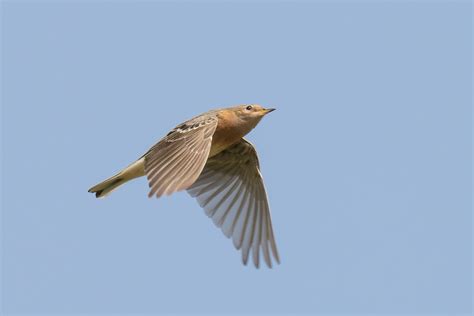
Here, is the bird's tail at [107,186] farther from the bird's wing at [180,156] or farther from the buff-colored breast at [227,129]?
the buff-colored breast at [227,129]

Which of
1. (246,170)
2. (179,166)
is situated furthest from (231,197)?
(179,166)

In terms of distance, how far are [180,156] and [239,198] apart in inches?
122

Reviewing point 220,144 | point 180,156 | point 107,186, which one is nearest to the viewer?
point 180,156

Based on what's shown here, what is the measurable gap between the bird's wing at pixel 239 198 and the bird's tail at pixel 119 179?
136cm

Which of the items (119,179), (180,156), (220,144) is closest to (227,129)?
(220,144)

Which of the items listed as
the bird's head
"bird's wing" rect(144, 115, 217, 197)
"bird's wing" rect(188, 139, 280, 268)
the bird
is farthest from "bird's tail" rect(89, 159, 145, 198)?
the bird's head

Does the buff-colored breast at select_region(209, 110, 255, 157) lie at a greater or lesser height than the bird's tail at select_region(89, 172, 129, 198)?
greater

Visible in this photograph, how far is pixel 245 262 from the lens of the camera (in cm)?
1447

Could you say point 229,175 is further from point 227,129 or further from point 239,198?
point 227,129

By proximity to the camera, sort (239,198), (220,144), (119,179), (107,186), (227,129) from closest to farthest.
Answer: (227,129), (220,144), (119,179), (107,186), (239,198)

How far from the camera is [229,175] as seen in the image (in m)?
15.1

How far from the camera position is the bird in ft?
42.4

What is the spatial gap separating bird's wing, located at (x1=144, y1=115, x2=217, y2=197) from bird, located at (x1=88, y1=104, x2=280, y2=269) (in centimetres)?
2

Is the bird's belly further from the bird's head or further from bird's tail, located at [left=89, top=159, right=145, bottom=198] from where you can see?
bird's tail, located at [left=89, top=159, right=145, bottom=198]
